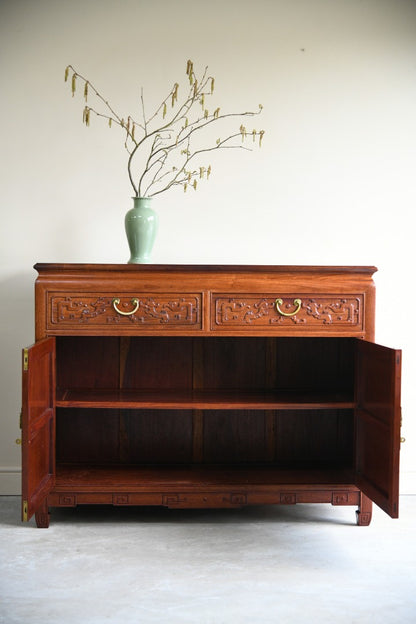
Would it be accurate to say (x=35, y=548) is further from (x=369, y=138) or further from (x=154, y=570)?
(x=369, y=138)

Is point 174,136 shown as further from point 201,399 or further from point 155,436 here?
point 155,436

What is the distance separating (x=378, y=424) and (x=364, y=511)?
49cm

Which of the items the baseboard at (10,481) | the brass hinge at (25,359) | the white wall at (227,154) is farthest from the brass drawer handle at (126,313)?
the baseboard at (10,481)

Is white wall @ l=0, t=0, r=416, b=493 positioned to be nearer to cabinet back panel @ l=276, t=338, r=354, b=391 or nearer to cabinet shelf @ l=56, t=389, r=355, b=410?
cabinet back panel @ l=276, t=338, r=354, b=391

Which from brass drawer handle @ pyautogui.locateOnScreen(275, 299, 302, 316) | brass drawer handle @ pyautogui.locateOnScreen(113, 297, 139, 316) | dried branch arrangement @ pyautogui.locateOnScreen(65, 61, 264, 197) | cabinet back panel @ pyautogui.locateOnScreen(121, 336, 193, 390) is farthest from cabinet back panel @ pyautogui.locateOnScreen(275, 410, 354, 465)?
dried branch arrangement @ pyautogui.locateOnScreen(65, 61, 264, 197)

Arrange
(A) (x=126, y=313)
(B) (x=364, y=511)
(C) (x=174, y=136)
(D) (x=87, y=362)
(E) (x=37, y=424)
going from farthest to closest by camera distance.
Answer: (C) (x=174, y=136) < (D) (x=87, y=362) < (B) (x=364, y=511) < (A) (x=126, y=313) < (E) (x=37, y=424)

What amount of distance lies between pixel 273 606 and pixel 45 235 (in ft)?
6.38

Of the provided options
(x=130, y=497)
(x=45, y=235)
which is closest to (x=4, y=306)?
(x=45, y=235)

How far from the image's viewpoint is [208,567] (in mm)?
2383

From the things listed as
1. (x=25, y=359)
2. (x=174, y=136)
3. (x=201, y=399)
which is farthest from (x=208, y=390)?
(x=174, y=136)

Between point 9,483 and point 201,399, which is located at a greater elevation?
point 201,399

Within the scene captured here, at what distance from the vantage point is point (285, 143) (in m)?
3.23

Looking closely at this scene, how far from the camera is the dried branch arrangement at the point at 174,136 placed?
125 inches

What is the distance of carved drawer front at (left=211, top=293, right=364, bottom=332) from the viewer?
8.91 ft
